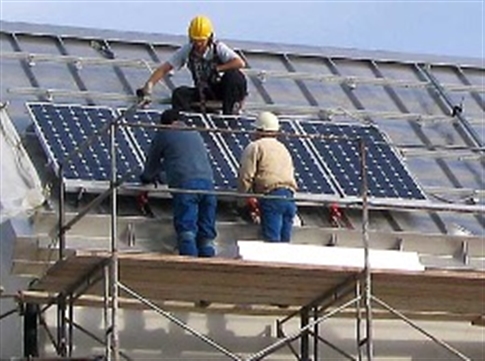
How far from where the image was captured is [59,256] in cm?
1714

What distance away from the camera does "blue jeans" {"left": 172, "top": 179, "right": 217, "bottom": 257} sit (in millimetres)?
17312

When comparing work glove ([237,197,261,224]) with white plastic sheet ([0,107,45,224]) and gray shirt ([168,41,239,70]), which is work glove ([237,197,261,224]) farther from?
white plastic sheet ([0,107,45,224])

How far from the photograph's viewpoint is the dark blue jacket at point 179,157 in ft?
56.9

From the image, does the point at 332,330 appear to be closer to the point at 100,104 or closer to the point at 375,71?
the point at 100,104

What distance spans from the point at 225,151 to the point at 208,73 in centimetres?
92

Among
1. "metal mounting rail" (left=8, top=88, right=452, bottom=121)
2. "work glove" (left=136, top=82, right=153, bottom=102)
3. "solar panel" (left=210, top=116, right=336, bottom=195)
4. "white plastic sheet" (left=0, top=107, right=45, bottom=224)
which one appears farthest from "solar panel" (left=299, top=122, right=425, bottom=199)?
"white plastic sheet" (left=0, top=107, right=45, bottom=224)

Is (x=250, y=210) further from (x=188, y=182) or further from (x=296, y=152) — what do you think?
(x=188, y=182)

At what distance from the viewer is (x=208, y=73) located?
63.6 ft

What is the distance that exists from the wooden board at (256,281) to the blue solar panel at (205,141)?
123 cm

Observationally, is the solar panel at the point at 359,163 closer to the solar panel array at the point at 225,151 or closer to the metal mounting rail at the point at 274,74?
the solar panel array at the point at 225,151

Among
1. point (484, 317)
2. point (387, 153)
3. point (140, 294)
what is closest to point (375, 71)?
point (387, 153)

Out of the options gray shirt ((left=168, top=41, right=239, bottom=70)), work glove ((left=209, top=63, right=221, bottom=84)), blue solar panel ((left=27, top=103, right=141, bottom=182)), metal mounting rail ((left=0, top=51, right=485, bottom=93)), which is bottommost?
blue solar panel ((left=27, top=103, right=141, bottom=182))

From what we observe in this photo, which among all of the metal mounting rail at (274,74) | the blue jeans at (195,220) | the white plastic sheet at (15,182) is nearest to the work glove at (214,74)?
the blue jeans at (195,220)

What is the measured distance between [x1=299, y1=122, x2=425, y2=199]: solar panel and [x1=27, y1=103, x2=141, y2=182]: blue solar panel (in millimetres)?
1956
